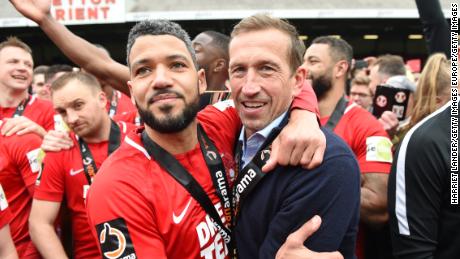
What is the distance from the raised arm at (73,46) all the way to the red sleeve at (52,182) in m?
0.65

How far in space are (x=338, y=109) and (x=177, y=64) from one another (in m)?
1.86

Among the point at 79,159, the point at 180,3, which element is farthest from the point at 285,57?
the point at 180,3

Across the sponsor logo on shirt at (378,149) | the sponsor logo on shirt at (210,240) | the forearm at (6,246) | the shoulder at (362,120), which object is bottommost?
the forearm at (6,246)

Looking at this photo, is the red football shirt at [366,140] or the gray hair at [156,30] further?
the red football shirt at [366,140]

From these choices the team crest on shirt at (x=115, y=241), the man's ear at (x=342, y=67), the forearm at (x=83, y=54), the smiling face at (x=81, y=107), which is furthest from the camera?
the man's ear at (x=342, y=67)

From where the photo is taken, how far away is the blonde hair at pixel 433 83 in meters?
2.87

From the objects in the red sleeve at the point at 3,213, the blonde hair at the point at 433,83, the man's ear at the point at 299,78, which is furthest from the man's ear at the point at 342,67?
the red sleeve at the point at 3,213

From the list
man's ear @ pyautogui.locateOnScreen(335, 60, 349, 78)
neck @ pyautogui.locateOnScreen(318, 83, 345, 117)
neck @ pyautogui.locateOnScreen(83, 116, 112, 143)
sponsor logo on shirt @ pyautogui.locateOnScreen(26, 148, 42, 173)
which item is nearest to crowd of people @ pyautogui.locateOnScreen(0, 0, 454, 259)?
neck @ pyautogui.locateOnScreen(83, 116, 112, 143)

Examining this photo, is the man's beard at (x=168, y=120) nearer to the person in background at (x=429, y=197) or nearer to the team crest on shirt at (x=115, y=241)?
the team crest on shirt at (x=115, y=241)

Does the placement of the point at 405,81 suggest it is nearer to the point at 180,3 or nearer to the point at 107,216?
the point at 107,216

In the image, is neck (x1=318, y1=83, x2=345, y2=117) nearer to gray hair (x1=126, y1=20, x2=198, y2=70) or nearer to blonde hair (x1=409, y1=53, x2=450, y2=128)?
blonde hair (x1=409, y1=53, x2=450, y2=128)

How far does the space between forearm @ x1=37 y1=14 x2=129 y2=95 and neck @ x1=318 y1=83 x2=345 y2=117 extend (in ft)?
5.14

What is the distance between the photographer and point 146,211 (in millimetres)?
1898

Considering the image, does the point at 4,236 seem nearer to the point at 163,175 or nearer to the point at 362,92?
the point at 163,175
